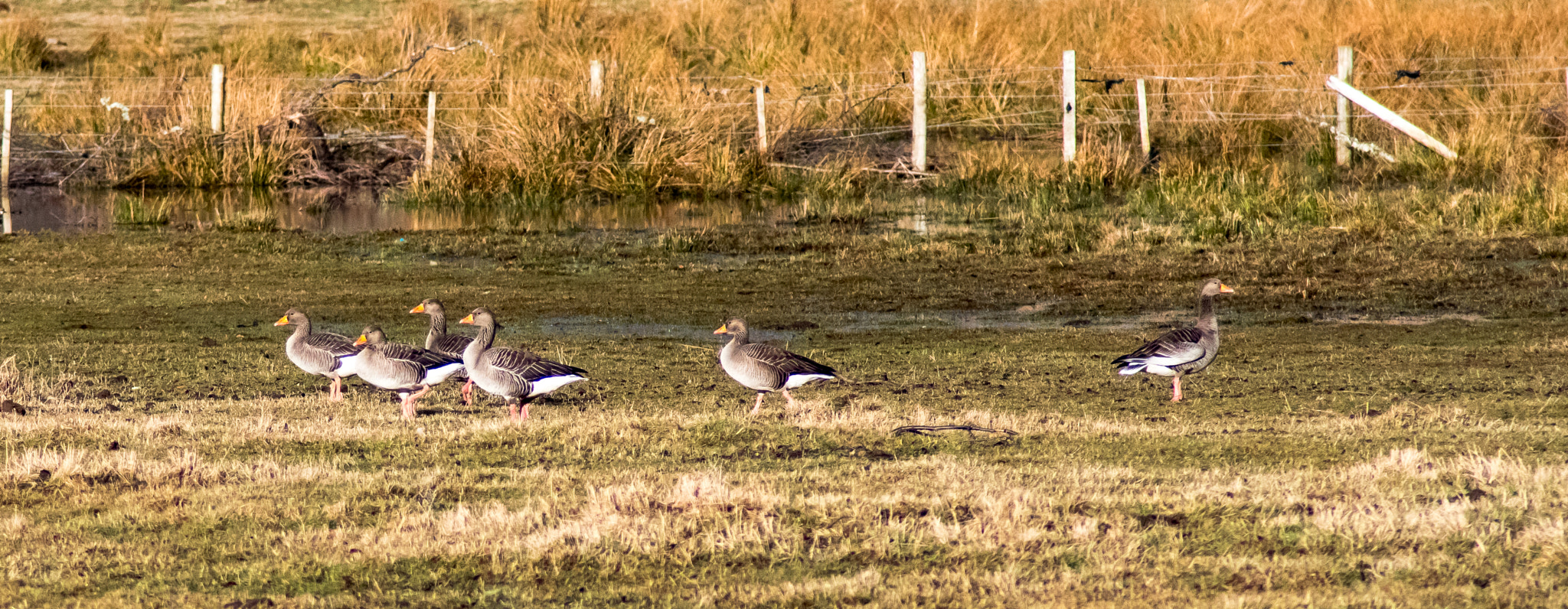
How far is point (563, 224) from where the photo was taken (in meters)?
20.2

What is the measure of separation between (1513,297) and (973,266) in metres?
4.60

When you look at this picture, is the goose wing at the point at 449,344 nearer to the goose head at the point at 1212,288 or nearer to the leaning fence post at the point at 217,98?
the goose head at the point at 1212,288

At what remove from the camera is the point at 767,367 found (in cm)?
928

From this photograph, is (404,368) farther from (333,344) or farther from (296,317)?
(296,317)

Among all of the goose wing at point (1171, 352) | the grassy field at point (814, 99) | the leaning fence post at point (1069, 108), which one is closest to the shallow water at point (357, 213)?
the grassy field at point (814, 99)

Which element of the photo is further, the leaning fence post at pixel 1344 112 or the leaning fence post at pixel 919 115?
the leaning fence post at pixel 919 115

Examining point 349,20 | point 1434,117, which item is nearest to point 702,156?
point 1434,117

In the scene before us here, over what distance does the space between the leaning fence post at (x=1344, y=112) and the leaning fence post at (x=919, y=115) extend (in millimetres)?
5358

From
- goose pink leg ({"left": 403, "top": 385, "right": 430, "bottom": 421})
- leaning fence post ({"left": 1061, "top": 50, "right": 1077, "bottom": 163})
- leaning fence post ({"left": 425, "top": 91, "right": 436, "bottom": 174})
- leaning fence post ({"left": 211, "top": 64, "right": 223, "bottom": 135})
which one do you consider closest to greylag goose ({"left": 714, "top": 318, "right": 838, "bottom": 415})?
goose pink leg ({"left": 403, "top": 385, "right": 430, "bottom": 421})

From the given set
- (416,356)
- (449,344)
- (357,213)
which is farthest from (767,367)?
(357,213)

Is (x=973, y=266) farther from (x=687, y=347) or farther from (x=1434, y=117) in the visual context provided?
(x=1434, y=117)

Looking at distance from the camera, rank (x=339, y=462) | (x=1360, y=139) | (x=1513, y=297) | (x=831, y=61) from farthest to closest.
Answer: (x=831, y=61), (x=1360, y=139), (x=1513, y=297), (x=339, y=462)

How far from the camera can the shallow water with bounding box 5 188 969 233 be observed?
20109mm

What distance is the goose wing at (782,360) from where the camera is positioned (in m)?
9.34
